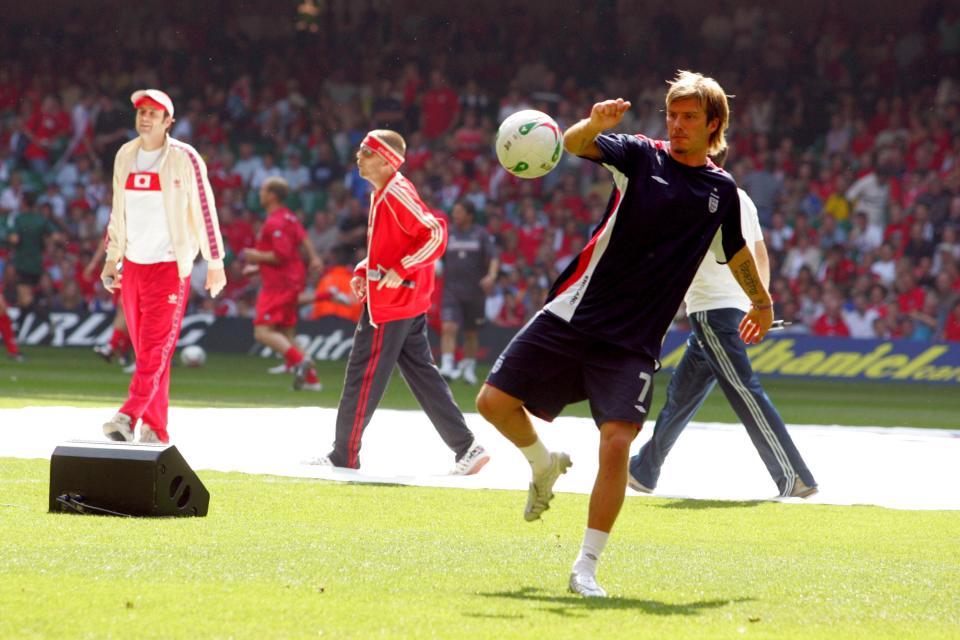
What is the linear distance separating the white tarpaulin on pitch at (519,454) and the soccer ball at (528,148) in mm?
3597

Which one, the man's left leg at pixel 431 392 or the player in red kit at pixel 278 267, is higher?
the man's left leg at pixel 431 392

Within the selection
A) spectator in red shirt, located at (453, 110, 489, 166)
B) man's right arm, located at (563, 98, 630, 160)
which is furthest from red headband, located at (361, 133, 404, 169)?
spectator in red shirt, located at (453, 110, 489, 166)

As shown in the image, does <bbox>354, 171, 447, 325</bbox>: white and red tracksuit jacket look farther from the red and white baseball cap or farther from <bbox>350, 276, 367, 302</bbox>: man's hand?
the red and white baseball cap

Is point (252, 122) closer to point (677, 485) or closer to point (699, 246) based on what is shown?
point (677, 485)

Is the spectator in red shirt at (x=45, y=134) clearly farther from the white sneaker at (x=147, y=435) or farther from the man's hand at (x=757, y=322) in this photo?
the man's hand at (x=757, y=322)

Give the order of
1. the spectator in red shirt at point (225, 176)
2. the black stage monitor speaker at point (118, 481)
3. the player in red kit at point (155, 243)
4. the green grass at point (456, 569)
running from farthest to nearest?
the spectator in red shirt at point (225, 176) < the player in red kit at point (155, 243) < the black stage monitor speaker at point (118, 481) < the green grass at point (456, 569)

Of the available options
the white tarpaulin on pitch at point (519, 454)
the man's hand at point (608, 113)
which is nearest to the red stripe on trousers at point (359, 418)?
the white tarpaulin on pitch at point (519, 454)

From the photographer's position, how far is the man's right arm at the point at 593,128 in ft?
20.2

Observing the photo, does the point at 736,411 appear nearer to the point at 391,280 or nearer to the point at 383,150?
the point at 391,280

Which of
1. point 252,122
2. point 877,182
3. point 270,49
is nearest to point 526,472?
point 877,182

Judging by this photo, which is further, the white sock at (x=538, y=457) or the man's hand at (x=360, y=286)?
the man's hand at (x=360, y=286)

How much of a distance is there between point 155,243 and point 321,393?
7023 mm

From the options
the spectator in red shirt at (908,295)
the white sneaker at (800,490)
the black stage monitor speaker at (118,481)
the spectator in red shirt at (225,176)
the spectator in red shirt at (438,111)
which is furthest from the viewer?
the spectator in red shirt at (438,111)

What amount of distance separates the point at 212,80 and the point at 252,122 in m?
1.91
